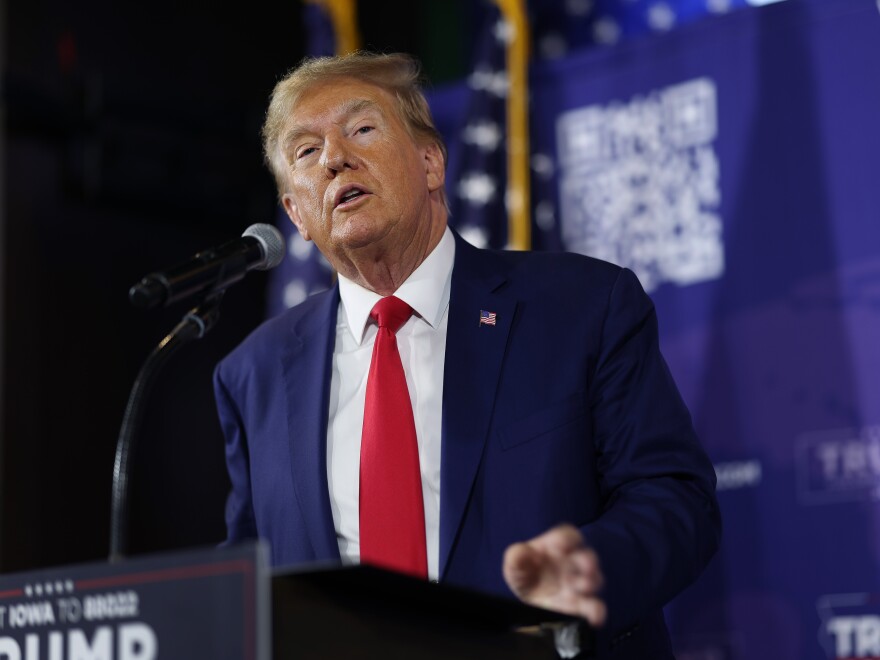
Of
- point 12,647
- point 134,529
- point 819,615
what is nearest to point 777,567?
point 819,615

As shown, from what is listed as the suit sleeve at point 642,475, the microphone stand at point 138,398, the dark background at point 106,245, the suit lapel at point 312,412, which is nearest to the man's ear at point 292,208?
the suit lapel at point 312,412

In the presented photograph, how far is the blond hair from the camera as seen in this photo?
7.71 ft

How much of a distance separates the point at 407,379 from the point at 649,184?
173cm

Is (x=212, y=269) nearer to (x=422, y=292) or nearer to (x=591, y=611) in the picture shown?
(x=422, y=292)

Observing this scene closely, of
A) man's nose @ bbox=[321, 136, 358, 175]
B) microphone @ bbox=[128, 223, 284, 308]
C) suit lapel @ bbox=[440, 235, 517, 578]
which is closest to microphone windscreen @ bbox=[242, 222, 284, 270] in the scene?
microphone @ bbox=[128, 223, 284, 308]

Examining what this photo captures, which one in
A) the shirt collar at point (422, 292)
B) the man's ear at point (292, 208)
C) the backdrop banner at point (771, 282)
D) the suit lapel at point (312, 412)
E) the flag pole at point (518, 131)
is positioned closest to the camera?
the suit lapel at point (312, 412)

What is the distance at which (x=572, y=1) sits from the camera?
4703 mm

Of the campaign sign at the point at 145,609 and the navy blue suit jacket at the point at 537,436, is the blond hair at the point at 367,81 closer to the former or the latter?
the navy blue suit jacket at the point at 537,436

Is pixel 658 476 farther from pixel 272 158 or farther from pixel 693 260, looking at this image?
pixel 693 260

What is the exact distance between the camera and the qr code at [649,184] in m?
3.50

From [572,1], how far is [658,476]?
3.24 metres

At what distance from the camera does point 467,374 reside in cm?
204

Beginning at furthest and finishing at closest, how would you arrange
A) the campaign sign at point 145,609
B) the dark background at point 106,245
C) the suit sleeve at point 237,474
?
the dark background at point 106,245 → the suit sleeve at point 237,474 → the campaign sign at point 145,609

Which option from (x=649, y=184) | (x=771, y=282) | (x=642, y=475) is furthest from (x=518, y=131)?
(x=642, y=475)
